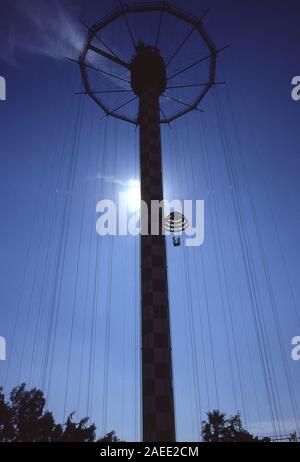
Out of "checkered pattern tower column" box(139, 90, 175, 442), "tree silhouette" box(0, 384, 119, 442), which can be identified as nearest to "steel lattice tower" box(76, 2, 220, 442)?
"checkered pattern tower column" box(139, 90, 175, 442)

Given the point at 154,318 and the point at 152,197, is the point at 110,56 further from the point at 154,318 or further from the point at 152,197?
the point at 154,318

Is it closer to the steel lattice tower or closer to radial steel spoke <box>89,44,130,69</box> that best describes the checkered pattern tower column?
the steel lattice tower

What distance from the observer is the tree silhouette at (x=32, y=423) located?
114 ft

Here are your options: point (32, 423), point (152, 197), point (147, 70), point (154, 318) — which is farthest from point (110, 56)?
point (32, 423)

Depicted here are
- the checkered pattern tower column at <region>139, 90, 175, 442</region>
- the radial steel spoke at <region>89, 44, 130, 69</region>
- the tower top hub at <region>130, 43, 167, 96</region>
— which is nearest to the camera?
the checkered pattern tower column at <region>139, 90, 175, 442</region>

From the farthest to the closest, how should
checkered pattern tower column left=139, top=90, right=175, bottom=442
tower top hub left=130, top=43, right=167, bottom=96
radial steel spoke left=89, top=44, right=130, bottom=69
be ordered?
tower top hub left=130, top=43, right=167, bottom=96, radial steel spoke left=89, top=44, right=130, bottom=69, checkered pattern tower column left=139, top=90, right=175, bottom=442

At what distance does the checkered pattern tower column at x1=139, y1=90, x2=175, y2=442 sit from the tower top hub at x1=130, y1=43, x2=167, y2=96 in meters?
3.48

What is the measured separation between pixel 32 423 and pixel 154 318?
967 inches

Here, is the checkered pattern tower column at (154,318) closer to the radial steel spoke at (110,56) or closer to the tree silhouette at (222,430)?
the radial steel spoke at (110,56)

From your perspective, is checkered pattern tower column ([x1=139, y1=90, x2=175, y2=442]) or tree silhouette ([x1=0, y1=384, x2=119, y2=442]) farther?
tree silhouette ([x1=0, y1=384, x2=119, y2=442])

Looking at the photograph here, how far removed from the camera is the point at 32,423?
3566cm

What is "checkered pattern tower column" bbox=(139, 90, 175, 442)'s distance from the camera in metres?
17.4

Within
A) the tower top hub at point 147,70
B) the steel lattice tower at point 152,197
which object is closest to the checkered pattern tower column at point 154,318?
the steel lattice tower at point 152,197
